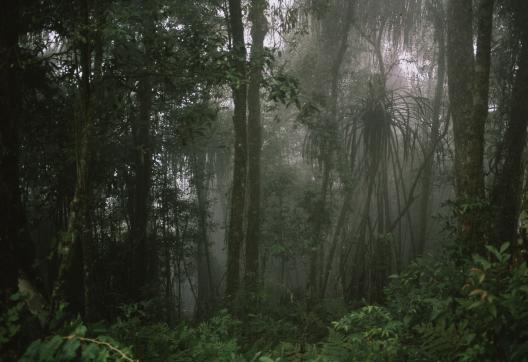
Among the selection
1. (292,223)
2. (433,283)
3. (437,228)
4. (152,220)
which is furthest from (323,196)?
(437,228)

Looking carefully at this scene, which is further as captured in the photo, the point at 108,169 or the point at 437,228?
the point at 437,228

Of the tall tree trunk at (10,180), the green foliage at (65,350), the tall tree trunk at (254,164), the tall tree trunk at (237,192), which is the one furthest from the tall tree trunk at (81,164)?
the tall tree trunk at (254,164)

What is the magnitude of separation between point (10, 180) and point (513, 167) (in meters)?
Answer: 6.68

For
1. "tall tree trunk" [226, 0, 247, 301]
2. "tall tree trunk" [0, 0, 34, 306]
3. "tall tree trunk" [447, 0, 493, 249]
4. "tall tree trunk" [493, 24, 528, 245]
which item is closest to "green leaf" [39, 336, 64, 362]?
"tall tree trunk" [0, 0, 34, 306]

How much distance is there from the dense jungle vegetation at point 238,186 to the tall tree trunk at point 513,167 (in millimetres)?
28

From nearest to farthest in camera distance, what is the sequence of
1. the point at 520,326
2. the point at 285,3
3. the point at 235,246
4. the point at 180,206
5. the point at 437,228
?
1. the point at 520,326
2. the point at 235,246
3. the point at 285,3
4. the point at 180,206
5. the point at 437,228

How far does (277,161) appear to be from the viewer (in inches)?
667

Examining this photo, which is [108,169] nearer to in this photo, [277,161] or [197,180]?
[197,180]

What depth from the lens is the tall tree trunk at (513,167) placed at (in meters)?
6.95

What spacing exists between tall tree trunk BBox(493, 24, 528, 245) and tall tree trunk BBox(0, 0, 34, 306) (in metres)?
5.99

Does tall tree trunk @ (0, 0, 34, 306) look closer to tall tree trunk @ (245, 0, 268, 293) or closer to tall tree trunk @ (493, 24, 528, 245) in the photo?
tall tree trunk @ (245, 0, 268, 293)

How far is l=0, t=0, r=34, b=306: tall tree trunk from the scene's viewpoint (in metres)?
2.70

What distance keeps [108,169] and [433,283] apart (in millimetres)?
6533

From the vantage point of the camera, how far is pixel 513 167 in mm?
7156
